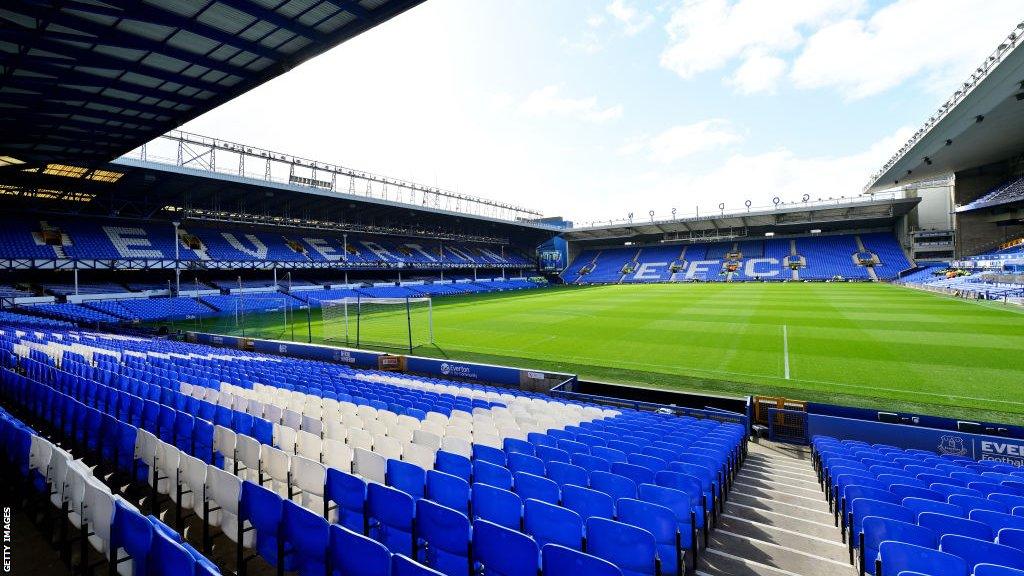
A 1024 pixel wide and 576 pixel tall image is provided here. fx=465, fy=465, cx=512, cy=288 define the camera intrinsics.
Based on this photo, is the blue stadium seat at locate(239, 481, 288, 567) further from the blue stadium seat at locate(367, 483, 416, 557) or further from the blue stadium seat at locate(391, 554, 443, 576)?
the blue stadium seat at locate(391, 554, 443, 576)

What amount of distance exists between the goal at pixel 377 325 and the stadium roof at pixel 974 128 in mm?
35678

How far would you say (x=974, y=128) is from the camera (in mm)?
38812

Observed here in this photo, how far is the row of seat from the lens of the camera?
Result: 3369 mm

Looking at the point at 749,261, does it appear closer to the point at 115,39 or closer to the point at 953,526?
the point at 953,526

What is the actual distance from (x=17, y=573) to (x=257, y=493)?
2.23 meters

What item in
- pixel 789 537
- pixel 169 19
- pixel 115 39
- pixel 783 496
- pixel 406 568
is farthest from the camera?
pixel 115 39

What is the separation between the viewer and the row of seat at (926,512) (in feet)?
11.1

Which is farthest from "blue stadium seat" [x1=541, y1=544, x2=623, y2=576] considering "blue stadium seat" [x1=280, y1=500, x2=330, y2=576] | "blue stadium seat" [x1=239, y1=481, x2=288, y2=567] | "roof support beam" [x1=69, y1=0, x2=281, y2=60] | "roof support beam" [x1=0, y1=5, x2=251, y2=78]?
"roof support beam" [x1=0, y1=5, x2=251, y2=78]

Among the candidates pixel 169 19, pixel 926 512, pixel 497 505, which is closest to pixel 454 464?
pixel 497 505

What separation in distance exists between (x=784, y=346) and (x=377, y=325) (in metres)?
22.5

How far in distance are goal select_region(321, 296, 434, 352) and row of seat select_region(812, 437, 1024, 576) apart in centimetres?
1719

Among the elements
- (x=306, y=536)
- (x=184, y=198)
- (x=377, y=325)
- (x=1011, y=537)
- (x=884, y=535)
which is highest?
(x=184, y=198)

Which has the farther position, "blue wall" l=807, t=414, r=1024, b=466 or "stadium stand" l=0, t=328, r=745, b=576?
"blue wall" l=807, t=414, r=1024, b=466

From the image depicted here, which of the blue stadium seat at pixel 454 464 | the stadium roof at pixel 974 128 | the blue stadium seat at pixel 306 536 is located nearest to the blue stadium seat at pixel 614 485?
the blue stadium seat at pixel 454 464
